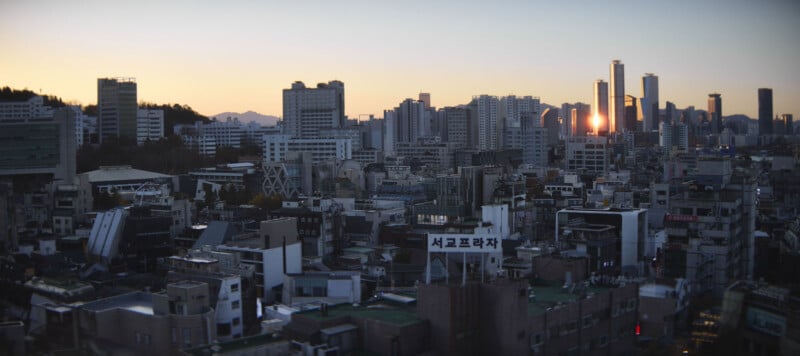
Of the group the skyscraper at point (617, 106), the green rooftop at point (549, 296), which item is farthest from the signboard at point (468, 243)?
the skyscraper at point (617, 106)

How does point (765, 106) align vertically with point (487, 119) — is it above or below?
below

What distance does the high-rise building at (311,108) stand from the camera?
36.9 metres

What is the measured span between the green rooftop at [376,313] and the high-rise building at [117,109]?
1009 inches

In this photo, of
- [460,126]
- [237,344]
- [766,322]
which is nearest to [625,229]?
[766,322]

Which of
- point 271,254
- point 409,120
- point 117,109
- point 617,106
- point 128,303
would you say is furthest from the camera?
point 617,106

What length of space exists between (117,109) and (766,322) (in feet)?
92.3

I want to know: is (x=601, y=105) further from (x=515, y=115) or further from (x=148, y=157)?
A: (x=148, y=157)

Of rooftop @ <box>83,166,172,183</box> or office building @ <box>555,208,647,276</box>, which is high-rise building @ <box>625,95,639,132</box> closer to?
rooftop @ <box>83,166,172,183</box>

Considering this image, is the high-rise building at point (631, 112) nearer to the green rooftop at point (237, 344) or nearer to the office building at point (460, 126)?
the office building at point (460, 126)

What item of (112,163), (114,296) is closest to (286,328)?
(114,296)

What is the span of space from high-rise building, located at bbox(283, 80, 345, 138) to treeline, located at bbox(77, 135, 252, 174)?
8845 millimetres

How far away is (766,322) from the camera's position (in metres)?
6.52

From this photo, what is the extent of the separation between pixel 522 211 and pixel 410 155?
60.0ft

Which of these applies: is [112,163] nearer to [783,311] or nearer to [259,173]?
[259,173]
